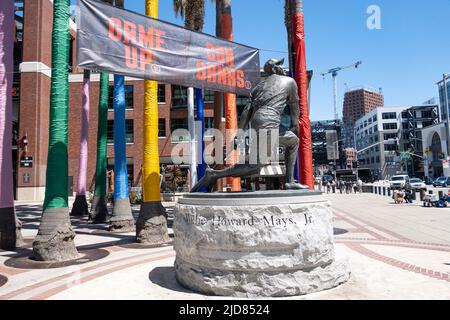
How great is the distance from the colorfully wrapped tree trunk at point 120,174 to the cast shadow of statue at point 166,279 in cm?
566

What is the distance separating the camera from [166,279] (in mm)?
5762

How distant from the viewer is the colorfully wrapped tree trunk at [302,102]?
1067 cm

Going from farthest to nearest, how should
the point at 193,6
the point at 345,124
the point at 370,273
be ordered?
the point at 345,124
the point at 193,6
the point at 370,273

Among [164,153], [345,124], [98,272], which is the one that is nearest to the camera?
[98,272]

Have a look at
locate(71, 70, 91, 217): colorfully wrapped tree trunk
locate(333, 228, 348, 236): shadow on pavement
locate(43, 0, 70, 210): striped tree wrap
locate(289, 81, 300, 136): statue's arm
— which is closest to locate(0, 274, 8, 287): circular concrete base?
locate(43, 0, 70, 210): striped tree wrap

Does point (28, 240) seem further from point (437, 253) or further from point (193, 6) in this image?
point (193, 6)

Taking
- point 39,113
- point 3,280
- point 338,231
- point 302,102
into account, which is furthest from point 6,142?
point 39,113

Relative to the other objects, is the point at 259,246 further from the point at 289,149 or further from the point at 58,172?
the point at 58,172

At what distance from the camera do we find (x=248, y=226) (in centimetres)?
484

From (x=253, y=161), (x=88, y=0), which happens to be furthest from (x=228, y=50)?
(x=253, y=161)

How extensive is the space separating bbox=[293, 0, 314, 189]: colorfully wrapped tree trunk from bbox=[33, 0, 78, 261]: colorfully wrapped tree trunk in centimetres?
690

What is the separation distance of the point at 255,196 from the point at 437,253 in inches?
206

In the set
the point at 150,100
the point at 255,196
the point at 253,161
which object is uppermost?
the point at 150,100

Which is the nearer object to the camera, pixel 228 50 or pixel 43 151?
pixel 228 50
